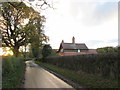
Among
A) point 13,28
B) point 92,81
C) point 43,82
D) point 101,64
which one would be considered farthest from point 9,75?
point 13,28

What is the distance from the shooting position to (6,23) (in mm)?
24469

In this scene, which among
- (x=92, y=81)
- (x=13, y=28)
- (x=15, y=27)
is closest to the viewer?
(x=92, y=81)

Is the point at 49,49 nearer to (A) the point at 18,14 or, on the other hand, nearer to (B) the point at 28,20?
(B) the point at 28,20

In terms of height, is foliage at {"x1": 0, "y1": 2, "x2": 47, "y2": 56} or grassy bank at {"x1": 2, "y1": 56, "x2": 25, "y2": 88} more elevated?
foliage at {"x1": 0, "y1": 2, "x2": 47, "y2": 56}

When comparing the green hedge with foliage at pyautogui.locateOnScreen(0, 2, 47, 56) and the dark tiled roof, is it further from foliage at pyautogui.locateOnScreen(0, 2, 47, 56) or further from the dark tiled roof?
the dark tiled roof

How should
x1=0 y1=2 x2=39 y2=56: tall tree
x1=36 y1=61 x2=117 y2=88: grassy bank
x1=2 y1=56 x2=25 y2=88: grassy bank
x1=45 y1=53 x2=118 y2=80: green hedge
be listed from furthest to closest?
x1=0 y1=2 x2=39 y2=56: tall tree → x1=45 y1=53 x2=118 y2=80: green hedge → x1=2 y1=56 x2=25 y2=88: grassy bank → x1=36 y1=61 x2=117 y2=88: grassy bank

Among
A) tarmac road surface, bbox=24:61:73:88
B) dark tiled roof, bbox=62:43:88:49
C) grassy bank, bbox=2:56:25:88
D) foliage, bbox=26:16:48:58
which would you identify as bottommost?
tarmac road surface, bbox=24:61:73:88

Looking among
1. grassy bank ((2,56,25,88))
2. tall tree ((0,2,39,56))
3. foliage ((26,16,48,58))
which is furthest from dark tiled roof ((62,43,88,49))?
grassy bank ((2,56,25,88))

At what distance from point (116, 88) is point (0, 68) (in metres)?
7.50

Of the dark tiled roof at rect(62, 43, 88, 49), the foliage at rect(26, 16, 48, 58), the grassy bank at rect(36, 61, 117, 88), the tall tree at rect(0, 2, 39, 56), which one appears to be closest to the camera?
the grassy bank at rect(36, 61, 117, 88)

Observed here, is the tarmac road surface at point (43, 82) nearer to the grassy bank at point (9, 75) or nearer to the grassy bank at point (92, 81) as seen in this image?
the grassy bank at point (9, 75)

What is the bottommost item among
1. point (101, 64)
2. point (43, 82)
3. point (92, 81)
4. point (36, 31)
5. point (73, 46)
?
point (43, 82)

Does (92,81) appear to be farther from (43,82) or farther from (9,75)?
(9,75)

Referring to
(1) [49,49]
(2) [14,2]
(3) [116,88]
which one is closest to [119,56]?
(3) [116,88]
